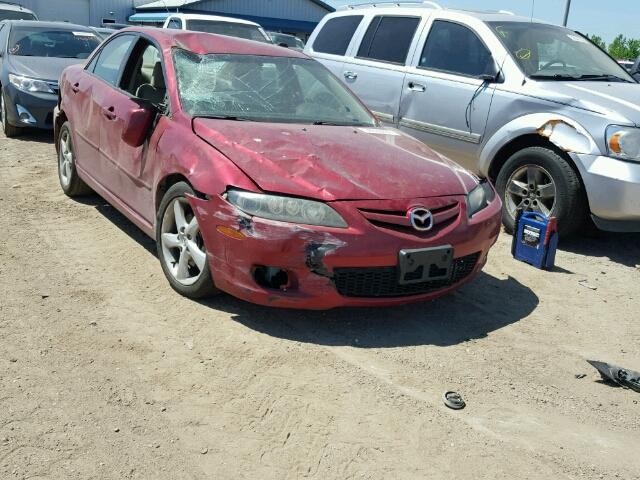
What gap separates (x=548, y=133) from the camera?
5723mm

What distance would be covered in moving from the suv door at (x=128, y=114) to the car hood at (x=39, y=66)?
455cm

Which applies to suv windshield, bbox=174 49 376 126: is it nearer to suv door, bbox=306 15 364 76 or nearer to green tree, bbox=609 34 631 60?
suv door, bbox=306 15 364 76

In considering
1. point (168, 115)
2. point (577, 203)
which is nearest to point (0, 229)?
point (168, 115)

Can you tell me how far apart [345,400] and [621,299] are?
2654 millimetres

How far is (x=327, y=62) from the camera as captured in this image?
799cm

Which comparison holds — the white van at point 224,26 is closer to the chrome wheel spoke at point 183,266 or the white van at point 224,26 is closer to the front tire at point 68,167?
the front tire at point 68,167

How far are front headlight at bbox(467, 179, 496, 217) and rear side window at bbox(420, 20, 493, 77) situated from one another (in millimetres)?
2192

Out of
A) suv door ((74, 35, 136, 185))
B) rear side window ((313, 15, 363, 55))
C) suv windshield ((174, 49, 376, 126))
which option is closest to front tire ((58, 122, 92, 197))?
suv door ((74, 35, 136, 185))

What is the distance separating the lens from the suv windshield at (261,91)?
4.61 m

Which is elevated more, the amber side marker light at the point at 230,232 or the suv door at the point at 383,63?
the suv door at the point at 383,63

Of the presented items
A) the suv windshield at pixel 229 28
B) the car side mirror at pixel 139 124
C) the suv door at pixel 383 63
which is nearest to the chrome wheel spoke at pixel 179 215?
the car side mirror at pixel 139 124

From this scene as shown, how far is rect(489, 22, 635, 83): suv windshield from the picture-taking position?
6.27 m

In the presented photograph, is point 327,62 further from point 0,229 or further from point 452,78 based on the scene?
point 0,229

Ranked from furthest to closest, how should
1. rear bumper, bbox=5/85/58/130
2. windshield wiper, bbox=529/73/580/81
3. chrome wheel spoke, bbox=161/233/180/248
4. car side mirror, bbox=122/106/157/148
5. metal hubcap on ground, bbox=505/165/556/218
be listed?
rear bumper, bbox=5/85/58/130 → windshield wiper, bbox=529/73/580/81 → metal hubcap on ground, bbox=505/165/556/218 → car side mirror, bbox=122/106/157/148 → chrome wheel spoke, bbox=161/233/180/248
